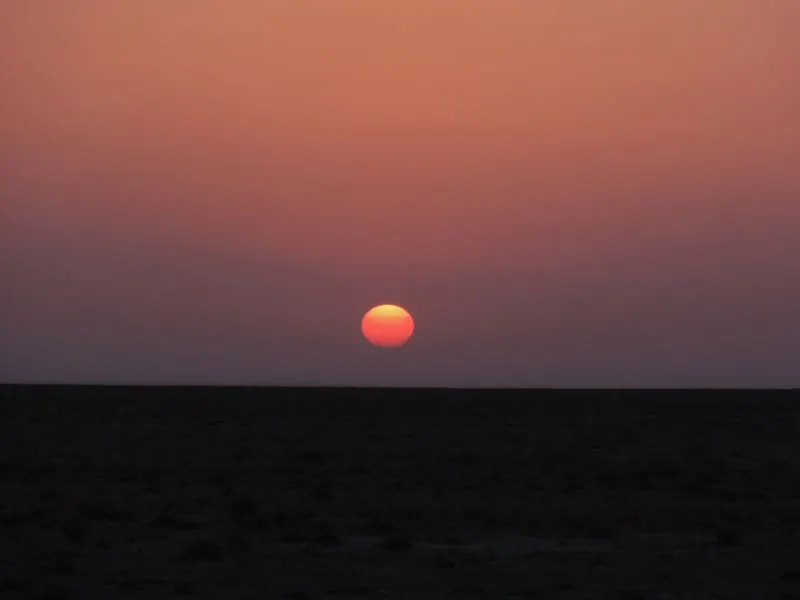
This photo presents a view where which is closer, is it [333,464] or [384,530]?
[384,530]

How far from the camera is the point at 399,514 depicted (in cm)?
2147

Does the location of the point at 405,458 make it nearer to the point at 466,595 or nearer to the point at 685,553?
the point at 685,553

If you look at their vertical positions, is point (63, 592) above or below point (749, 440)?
below

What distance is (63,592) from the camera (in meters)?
14.9

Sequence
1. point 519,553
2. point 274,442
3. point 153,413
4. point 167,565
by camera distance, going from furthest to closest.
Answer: point 153,413 < point 274,442 < point 519,553 < point 167,565

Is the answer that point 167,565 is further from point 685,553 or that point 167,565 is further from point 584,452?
point 584,452

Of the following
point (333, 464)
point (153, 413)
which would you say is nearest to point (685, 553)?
point (333, 464)

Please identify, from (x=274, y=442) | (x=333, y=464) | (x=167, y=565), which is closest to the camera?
(x=167, y=565)

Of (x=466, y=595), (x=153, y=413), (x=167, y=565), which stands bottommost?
(x=466, y=595)

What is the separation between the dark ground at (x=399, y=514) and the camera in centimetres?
1590

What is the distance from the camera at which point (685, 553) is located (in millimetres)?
18125

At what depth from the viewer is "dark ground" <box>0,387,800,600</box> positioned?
15.9 m

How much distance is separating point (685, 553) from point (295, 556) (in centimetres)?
550

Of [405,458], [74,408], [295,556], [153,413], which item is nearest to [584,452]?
[405,458]
